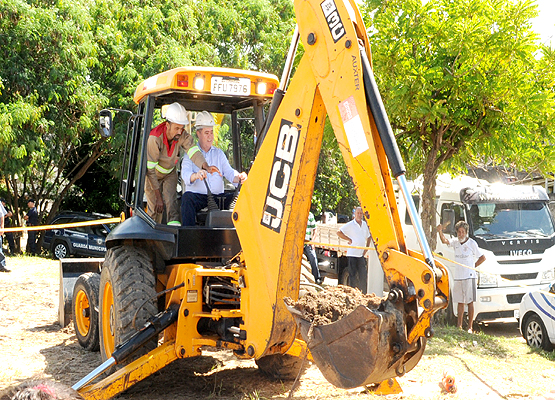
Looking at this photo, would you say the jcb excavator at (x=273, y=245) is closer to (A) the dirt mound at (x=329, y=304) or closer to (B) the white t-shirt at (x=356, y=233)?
(A) the dirt mound at (x=329, y=304)

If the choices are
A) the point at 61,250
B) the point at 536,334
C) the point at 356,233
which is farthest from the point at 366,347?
the point at 61,250

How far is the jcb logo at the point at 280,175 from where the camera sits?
441cm

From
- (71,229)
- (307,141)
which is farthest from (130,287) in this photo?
(71,229)

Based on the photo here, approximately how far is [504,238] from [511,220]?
455 mm

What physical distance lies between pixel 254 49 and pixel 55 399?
20222 mm

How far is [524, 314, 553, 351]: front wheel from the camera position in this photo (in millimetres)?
8633

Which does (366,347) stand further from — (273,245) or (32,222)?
(32,222)

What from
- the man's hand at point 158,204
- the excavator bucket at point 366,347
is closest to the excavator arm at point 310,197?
the excavator bucket at point 366,347

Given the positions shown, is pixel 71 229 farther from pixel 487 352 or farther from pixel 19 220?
pixel 487 352

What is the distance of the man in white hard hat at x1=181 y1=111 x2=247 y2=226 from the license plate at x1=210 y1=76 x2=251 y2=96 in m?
0.40

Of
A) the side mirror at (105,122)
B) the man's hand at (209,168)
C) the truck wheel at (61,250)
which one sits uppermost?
the side mirror at (105,122)

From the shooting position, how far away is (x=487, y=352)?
8.06 meters

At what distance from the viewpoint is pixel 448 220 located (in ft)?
34.3

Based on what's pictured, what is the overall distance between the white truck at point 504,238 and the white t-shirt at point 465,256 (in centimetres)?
35
